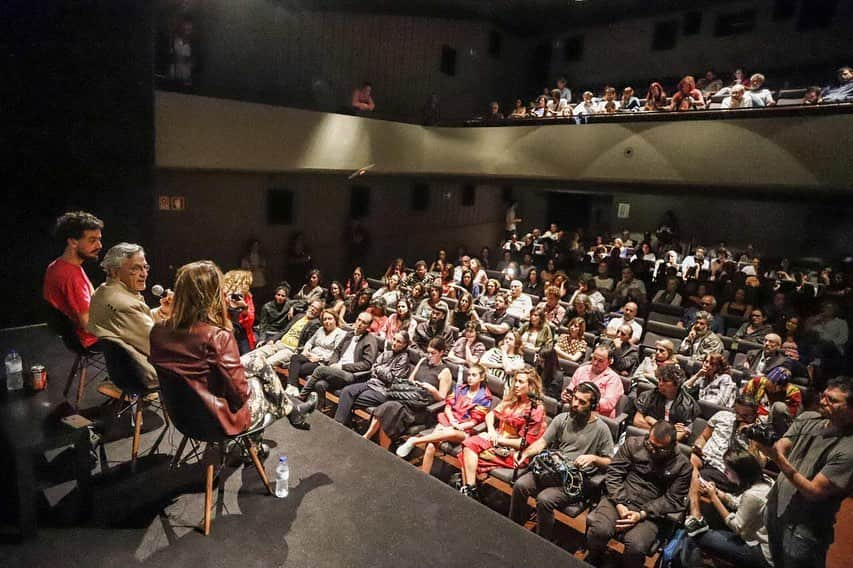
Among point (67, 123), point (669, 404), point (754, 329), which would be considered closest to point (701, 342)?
point (754, 329)

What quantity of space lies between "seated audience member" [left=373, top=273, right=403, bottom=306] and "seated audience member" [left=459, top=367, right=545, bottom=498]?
10.1 feet

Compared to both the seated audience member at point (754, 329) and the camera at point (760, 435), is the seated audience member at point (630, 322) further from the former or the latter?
the camera at point (760, 435)

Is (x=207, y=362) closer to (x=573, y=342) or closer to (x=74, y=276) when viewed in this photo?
(x=74, y=276)

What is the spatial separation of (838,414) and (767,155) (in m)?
5.30

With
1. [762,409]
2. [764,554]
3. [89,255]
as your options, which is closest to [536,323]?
[762,409]

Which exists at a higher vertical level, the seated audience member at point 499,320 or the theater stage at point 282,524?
the seated audience member at point 499,320

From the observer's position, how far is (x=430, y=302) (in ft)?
21.4

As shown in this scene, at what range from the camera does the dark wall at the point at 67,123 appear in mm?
5094

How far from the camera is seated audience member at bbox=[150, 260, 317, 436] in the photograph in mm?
2285

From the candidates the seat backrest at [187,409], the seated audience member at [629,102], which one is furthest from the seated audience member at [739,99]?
the seat backrest at [187,409]

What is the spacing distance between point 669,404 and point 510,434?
132 centimetres

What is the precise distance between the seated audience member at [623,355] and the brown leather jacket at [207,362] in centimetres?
391

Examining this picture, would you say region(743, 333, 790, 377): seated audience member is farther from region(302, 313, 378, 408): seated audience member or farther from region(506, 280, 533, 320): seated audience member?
region(302, 313, 378, 408): seated audience member

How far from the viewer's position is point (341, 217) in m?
9.53
